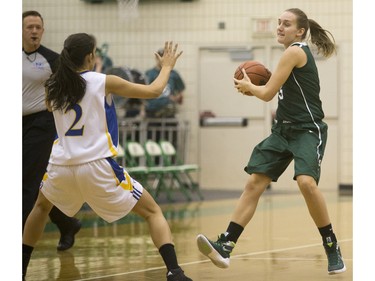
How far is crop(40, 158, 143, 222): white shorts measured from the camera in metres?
5.69

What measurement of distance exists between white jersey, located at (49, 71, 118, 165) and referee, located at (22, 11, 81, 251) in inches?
77.3

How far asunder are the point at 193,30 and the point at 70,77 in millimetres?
10756

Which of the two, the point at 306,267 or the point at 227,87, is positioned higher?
the point at 227,87

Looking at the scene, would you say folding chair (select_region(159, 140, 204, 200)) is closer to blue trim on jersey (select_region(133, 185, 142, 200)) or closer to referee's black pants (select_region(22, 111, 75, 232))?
referee's black pants (select_region(22, 111, 75, 232))

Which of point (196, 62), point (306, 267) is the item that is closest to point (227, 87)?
point (196, 62)

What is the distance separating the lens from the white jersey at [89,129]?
5.70 m

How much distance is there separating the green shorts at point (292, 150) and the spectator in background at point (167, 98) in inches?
353

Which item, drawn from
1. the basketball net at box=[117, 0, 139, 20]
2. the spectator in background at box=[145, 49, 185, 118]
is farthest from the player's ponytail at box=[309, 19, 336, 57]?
the spectator in background at box=[145, 49, 185, 118]

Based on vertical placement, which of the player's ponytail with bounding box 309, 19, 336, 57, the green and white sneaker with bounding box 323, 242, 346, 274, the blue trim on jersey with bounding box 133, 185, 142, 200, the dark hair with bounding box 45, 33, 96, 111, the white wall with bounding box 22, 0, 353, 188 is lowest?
the green and white sneaker with bounding box 323, 242, 346, 274

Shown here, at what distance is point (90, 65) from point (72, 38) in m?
0.20

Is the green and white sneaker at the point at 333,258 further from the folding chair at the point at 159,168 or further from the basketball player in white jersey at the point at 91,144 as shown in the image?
the folding chair at the point at 159,168

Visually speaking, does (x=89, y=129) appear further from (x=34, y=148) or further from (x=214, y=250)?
(x=34, y=148)

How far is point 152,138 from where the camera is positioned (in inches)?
613

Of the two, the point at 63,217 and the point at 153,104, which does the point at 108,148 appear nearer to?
the point at 63,217
